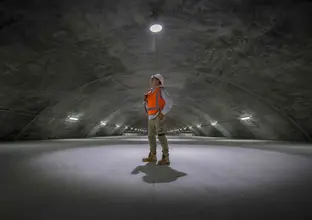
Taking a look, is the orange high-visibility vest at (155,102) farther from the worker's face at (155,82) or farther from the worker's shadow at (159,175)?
the worker's shadow at (159,175)

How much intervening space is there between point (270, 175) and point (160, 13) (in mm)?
4894

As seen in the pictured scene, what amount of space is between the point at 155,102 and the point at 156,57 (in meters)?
4.94

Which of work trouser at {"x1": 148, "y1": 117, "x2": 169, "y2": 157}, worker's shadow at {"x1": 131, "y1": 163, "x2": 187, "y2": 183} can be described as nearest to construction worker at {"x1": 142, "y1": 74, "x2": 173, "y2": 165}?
work trouser at {"x1": 148, "y1": 117, "x2": 169, "y2": 157}

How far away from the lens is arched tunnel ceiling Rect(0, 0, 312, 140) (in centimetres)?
688

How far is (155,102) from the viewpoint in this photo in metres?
5.96

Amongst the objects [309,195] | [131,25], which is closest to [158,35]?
[131,25]

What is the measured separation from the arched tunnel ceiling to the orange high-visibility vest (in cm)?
230

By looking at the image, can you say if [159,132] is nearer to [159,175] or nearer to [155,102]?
[155,102]

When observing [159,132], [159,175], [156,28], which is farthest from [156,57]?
[159,175]

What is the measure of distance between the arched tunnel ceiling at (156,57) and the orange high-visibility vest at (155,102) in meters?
2.30

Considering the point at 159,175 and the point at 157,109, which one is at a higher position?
the point at 157,109

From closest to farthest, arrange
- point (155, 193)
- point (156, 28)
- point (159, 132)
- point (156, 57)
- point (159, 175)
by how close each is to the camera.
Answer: point (155, 193), point (159, 175), point (159, 132), point (156, 28), point (156, 57)

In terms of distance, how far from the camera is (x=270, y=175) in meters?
4.27

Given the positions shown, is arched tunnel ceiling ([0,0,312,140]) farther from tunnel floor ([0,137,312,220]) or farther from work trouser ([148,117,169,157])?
tunnel floor ([0,137,312,220])
